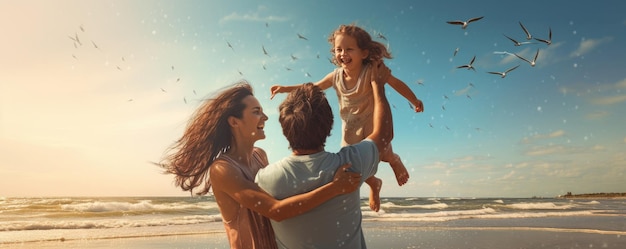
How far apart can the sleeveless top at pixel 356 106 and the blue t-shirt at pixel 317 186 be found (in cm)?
186

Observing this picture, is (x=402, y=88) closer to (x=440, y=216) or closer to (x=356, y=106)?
(x=356, y=106)

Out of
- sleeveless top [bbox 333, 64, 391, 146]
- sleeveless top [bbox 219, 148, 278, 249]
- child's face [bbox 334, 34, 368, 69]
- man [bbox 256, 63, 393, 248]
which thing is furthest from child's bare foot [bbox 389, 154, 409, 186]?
man [bbox 256, 63, 393, 248]

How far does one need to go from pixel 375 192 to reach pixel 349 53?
1.33 meters

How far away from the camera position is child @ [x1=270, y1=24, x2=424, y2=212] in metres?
4.73

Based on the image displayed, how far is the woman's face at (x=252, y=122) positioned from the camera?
3.47m

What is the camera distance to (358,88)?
4688 millimetres

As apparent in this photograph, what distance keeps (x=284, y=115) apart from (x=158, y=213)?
21.4 m

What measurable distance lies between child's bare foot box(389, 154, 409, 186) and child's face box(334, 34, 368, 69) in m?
0.99

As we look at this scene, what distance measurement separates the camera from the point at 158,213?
891 inches

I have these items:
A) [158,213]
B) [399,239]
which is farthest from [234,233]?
[158,213]

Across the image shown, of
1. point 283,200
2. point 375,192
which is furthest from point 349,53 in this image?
point 283,200

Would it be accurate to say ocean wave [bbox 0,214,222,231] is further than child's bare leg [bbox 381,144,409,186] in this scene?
Yes

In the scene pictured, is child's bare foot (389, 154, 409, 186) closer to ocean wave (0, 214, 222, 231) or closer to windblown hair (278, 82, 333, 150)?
windblown hair (278, 82, 333, 150)

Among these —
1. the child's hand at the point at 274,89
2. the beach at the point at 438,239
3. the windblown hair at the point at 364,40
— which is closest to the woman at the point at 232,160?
the child's hand at the point at 274,89
